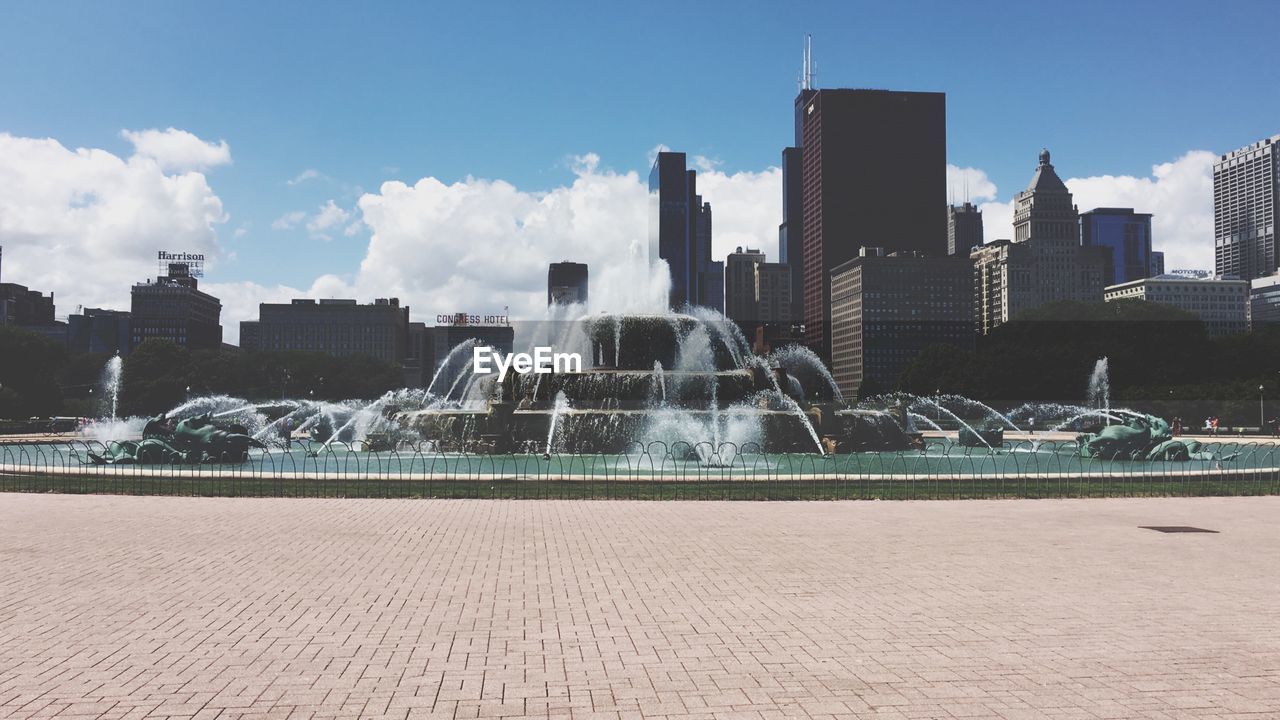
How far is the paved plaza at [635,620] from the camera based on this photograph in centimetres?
672

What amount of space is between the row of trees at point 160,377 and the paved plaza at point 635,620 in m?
80.3

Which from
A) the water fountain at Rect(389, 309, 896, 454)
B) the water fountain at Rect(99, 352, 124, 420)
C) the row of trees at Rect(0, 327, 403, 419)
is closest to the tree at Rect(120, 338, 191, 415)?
the row of trees at Rect(0, 327, 403, 419)

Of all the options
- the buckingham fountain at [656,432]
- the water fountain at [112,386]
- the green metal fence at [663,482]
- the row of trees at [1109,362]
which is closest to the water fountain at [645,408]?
the buckingham fountain at [656,432]

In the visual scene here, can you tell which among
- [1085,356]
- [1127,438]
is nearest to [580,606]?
[1127,438]

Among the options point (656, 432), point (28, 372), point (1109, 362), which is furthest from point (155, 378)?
point (1109, 362)

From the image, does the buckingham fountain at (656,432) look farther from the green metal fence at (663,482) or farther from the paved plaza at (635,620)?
the paved plaza at (635,620)

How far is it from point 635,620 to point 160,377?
4246 inches

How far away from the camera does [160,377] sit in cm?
10375

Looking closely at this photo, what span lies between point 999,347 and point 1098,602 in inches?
3933

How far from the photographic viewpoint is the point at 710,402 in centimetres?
3897

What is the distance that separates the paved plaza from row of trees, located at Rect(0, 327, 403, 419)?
8033 centimetres

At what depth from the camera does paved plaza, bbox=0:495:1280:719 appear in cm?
672

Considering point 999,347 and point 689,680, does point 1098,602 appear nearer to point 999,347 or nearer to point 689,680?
point 689,680

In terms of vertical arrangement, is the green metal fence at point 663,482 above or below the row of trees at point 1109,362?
below
